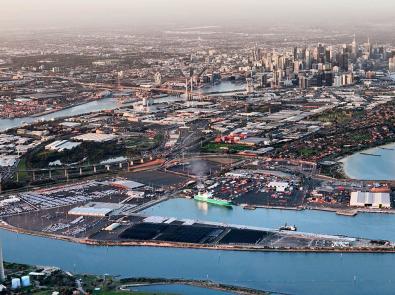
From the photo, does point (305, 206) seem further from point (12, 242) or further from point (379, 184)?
point (12, 242)

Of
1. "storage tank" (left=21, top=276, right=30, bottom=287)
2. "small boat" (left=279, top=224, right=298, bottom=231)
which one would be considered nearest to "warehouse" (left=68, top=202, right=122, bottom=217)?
"small boat" (left=279, top=224, right=298, bottom=231)

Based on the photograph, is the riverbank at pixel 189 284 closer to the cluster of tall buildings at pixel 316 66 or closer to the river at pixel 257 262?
the river at pixel 257 262

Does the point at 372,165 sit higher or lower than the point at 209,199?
lower

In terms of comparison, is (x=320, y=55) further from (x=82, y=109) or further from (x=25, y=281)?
(x=25, y=281)

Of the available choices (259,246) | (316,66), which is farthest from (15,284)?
(316,66)

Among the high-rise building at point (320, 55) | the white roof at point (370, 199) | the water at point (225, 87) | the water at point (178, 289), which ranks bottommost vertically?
the water at point (225, 87)

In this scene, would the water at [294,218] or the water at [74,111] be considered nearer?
the water at [294,218]

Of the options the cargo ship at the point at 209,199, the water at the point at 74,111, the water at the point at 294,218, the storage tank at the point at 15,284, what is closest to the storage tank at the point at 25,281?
the storage tank at the point at 15,284

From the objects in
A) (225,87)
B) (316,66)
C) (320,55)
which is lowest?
(225,87)
